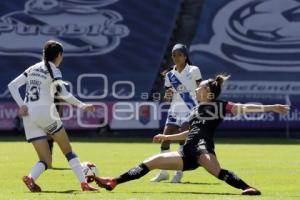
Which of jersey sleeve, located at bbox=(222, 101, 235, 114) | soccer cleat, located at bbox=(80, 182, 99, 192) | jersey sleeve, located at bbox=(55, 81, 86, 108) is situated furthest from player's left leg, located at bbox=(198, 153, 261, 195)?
jersey sleeve, located at bbox=(55, 81, 86, 108)

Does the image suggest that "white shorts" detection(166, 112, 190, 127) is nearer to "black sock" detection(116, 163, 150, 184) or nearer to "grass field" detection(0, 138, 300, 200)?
"grass field" detection(0, 138, 300, 200)

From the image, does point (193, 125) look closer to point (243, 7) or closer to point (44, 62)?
point (44, 62)

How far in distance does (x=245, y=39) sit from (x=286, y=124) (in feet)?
14.2

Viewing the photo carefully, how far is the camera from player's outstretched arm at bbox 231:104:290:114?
36.0 feet

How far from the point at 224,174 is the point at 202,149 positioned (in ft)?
1.56

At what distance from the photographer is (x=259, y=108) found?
11.4 metres

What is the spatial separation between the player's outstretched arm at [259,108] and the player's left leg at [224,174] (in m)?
0.74

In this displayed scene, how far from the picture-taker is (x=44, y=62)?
12305 mm

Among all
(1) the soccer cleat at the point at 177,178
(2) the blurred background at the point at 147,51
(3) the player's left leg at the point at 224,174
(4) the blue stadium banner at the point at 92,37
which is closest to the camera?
(3) the player's left leg at the point at 224,174

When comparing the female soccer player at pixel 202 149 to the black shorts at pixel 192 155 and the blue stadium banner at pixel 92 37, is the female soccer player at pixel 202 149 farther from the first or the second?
the blue stadium banner at pixel 92 37

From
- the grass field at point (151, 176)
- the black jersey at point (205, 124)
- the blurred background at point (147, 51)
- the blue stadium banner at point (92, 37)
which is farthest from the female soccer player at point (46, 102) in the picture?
the blue stadium banner at point (92, 37)

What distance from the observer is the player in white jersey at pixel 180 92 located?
14711 mm

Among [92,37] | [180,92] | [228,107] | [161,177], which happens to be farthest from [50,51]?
[92,37]

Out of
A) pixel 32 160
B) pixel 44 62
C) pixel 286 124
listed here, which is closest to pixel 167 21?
pixel 286 124
